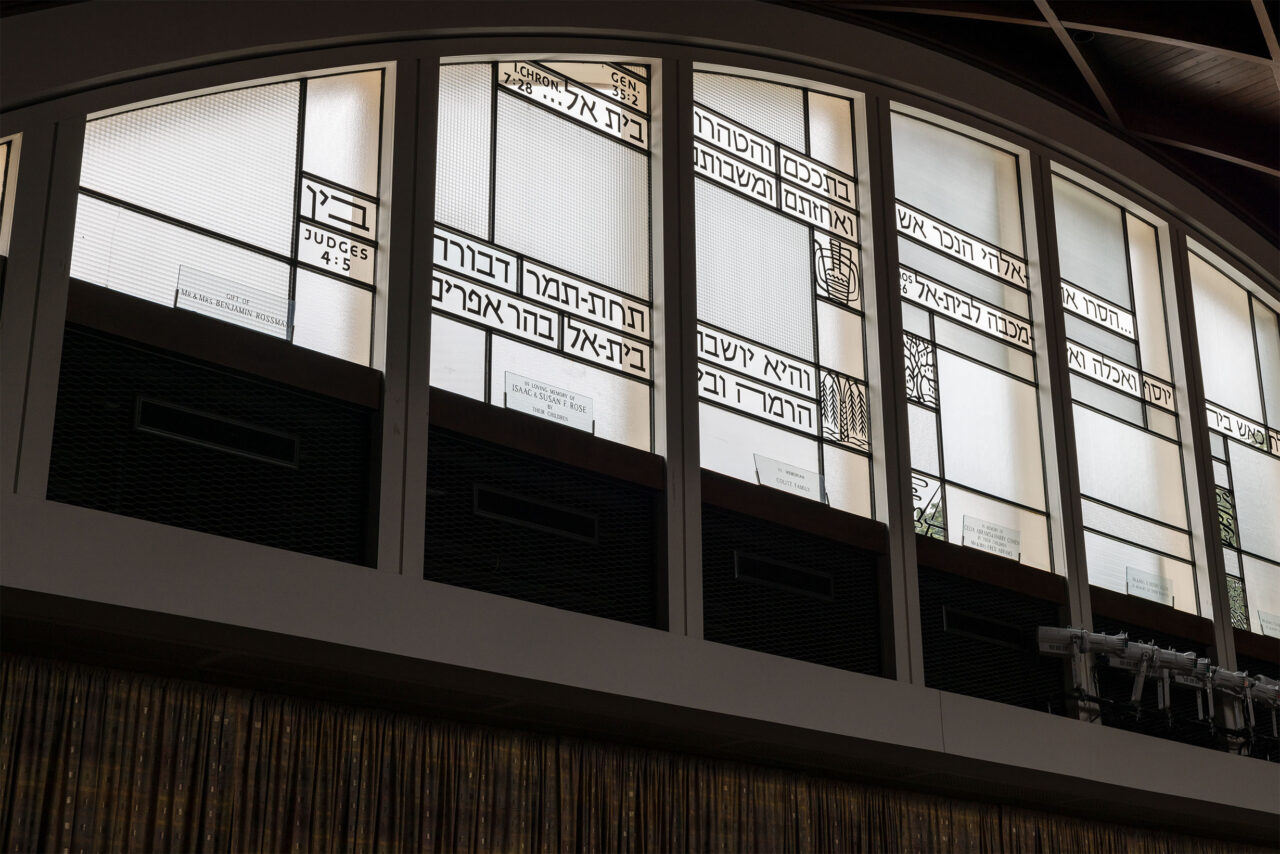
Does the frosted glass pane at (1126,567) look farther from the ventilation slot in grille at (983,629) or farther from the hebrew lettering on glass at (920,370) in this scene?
the hebrew lettering on glass at (920,370)

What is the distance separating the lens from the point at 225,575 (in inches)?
288

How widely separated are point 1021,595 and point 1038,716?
103 centimetres

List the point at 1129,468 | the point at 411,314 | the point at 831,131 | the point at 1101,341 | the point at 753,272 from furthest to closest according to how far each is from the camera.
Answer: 1. the point at 1101,341
2. the point at 1129,468
3. the point at 831,131
4. the point at 753,272
5. the point at 411,314

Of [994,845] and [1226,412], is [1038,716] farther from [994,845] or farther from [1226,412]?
[1226,412]

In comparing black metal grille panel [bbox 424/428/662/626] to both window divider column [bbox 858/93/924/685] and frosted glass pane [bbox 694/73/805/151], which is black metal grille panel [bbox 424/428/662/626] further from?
frosted glass pane [bbox 694/73/805/151]

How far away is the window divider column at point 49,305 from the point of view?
708 centimetres

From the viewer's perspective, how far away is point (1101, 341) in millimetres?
12812

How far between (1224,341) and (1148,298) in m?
1.12

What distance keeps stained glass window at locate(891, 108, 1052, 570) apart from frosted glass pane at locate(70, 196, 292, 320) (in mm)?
5059

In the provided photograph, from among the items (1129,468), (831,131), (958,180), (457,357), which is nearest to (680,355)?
(457,357)

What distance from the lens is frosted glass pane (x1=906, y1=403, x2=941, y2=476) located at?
11141mm

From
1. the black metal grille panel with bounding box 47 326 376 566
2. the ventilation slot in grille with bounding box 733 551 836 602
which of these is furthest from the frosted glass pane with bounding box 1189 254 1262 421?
the black metal grille panel with bounding box 47 326 376 566

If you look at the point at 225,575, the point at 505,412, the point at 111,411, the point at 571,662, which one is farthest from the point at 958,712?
the point at 111,411

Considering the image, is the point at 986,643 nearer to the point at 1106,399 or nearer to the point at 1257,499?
the point at 1106,399
